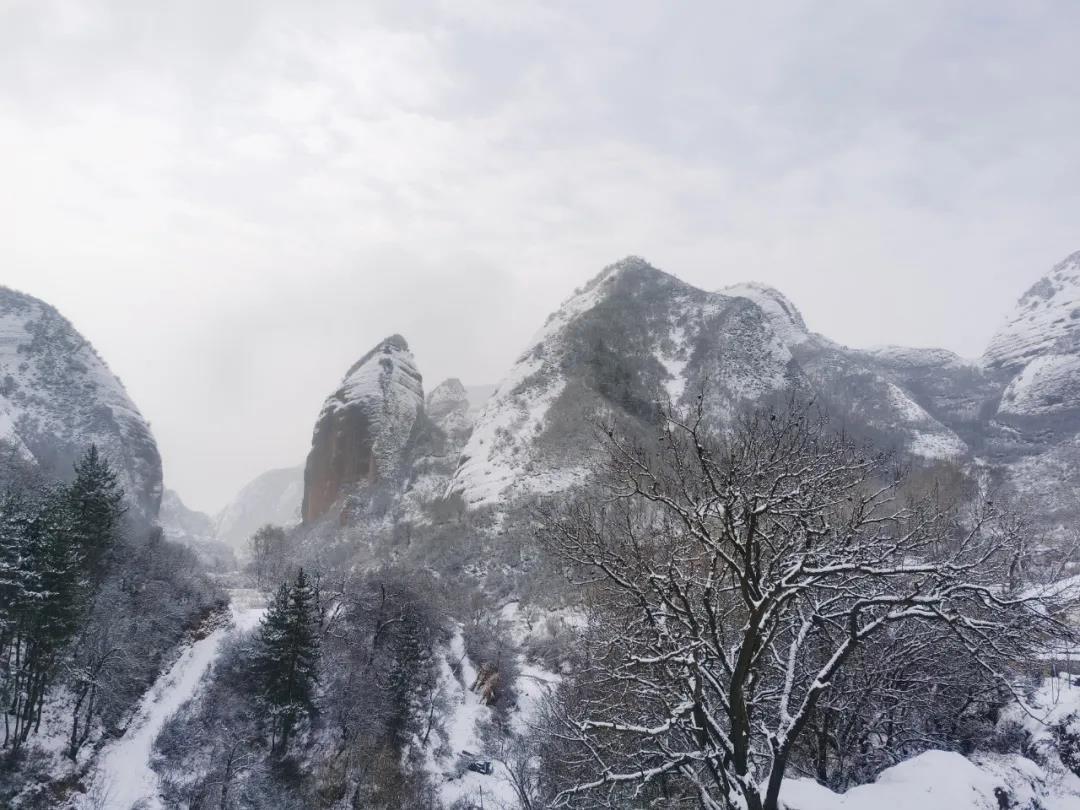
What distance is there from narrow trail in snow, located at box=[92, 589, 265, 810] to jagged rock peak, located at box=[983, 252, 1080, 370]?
527 feet

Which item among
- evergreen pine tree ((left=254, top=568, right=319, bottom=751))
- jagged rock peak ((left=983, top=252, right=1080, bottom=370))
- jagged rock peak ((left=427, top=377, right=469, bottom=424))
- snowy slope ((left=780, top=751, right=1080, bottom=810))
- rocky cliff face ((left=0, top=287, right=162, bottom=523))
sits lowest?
evergreen pine tree ((left=254, top=568, right=319, bottom=751))

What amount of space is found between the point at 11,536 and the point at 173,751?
48.4 feet

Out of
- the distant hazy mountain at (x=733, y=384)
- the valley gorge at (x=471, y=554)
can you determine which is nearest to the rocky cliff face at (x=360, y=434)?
the valley gorge at (x=471, y=554)

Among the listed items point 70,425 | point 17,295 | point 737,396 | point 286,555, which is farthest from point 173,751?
point 17,295

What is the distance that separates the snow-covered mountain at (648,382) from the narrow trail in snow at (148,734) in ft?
143

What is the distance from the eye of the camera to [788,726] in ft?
22.4

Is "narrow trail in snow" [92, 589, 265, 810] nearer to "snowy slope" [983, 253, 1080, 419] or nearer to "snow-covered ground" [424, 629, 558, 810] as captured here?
"snow-covered ground" [424, 629, 558, 810]

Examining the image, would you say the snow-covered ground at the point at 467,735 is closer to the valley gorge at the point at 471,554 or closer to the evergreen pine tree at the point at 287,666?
the valley gorge at the point at 471,554

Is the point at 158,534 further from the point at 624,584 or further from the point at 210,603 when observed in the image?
the point at 624,584

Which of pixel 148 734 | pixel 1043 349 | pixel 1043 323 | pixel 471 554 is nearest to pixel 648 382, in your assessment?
pixel 471 554

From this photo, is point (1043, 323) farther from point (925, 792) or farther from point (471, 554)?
point (925, 792)

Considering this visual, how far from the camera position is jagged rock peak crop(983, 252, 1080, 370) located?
13125 cm

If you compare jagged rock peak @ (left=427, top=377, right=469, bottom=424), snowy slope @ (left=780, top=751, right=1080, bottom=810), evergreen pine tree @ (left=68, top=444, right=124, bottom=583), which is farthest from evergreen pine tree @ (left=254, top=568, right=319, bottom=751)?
jagged rock peak @ (left=427, top=377, right=469, bottom=424)

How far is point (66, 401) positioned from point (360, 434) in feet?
158
